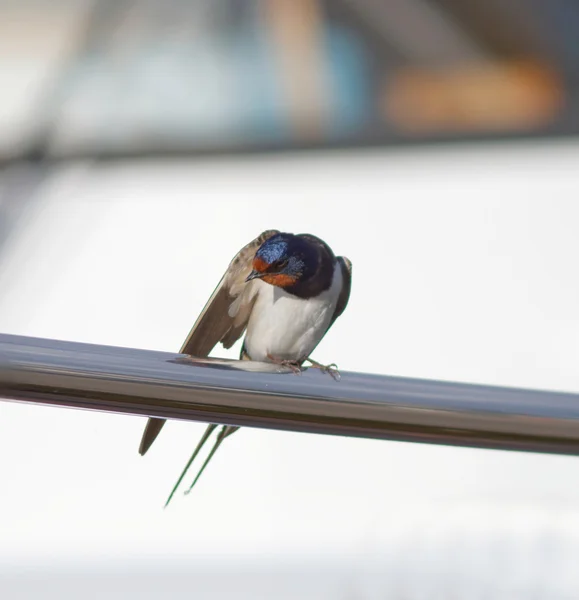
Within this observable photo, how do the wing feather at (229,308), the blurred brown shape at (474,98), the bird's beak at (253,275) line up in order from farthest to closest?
the blurred brown shape at (474,98)
the bird's beak at (253,275)
the wing feather at (229,308)

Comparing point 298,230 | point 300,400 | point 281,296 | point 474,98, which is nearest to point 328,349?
point 298,230

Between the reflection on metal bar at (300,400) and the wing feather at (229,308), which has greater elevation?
the wing feather at (229,308)

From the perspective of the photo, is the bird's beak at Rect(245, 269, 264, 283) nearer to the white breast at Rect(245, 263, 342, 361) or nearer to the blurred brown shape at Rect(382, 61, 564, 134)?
the white breast at Rect(245, 263, 342, 361)

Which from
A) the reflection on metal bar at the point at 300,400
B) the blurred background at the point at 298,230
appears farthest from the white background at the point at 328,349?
the reflection on metal bar at the point at 300,400

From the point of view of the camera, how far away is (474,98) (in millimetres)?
1875

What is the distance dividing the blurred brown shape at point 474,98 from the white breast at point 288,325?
1.06m

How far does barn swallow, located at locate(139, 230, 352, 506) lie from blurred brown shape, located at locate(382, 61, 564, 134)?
41.1 inches

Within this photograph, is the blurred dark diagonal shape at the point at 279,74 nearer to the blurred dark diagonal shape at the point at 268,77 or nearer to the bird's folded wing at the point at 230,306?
the blurred dark diagonal shape at the point at 268,77

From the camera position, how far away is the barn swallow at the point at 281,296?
2.65 ft

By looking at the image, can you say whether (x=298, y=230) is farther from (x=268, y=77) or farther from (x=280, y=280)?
(x=280, y=280)

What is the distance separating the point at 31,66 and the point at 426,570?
126cm

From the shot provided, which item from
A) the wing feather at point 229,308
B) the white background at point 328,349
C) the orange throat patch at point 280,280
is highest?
the white background at point 328,349

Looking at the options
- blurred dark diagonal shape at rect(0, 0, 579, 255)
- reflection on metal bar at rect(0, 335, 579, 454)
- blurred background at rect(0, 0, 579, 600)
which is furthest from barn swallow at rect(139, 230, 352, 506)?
blurred dark diagonal shape at rect(0, 0, 579, 255)

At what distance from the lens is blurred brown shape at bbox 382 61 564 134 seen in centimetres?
185
